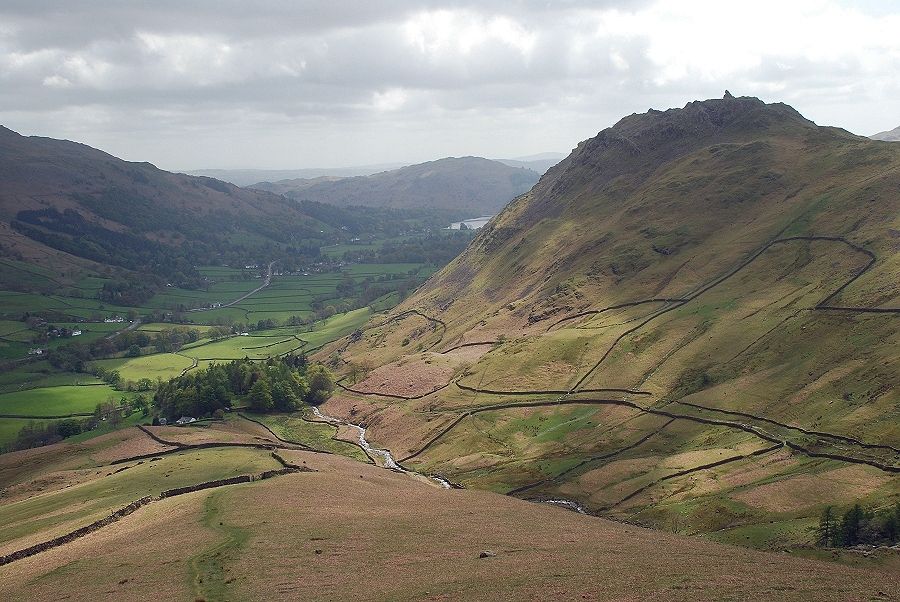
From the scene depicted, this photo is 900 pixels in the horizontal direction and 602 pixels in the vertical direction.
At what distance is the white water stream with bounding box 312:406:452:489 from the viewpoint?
131 meters

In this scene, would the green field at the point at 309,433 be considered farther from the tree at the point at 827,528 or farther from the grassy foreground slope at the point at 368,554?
the tree at the point at 827,528

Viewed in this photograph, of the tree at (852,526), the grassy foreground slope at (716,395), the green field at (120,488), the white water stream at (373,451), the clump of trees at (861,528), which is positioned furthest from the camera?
the white water stream at (373,451)

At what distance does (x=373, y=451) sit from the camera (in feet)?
500

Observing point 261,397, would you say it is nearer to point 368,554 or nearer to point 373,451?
point 373,451

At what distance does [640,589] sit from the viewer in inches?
2126

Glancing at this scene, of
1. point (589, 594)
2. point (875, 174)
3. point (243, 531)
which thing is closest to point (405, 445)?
point (243, 531)

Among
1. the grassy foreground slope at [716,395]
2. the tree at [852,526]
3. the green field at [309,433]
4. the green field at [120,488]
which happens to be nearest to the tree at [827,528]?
the tree at [852,526]

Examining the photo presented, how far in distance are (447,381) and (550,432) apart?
153 ft

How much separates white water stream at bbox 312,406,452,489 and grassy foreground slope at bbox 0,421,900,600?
27832 mm

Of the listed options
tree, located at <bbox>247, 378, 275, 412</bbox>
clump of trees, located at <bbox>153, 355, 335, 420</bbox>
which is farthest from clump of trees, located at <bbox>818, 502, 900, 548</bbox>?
tree, located at <bbox>247, 378, 275, 412</bbox>

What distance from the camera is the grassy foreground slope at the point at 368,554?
55.8 metres

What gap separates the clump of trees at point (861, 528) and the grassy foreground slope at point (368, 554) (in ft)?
28.3

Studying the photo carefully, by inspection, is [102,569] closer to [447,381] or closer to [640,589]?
[640,589]

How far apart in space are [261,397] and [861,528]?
145652 millimetres
